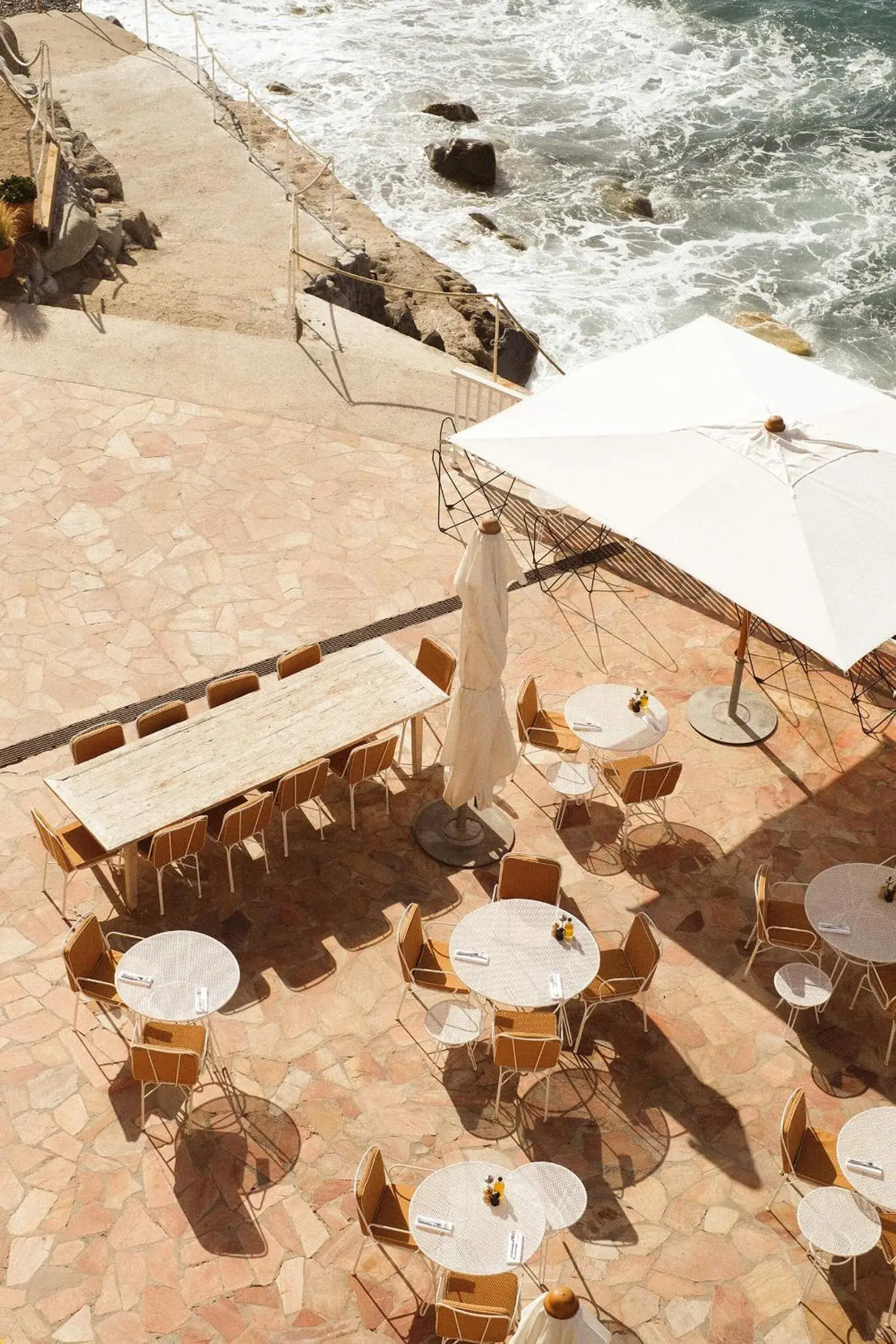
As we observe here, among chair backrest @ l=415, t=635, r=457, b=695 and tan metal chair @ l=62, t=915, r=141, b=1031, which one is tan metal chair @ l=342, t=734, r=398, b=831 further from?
tan metal chair @ l=62, t=915, r=141, b=1031

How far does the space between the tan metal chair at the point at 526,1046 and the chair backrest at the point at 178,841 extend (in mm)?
2568

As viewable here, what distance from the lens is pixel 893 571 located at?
9.80 metres

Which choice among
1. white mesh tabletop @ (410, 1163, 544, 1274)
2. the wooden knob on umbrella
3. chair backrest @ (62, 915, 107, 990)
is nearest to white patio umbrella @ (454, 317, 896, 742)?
white mesh tabletop @ (410, 1163, 544, 1274)

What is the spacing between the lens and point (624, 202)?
29031 mm

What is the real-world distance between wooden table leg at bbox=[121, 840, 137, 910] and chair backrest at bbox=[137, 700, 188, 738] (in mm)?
1069

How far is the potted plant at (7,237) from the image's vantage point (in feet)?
57.4

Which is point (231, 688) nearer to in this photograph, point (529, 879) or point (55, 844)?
point (55, 844)

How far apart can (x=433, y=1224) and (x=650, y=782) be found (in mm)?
4160

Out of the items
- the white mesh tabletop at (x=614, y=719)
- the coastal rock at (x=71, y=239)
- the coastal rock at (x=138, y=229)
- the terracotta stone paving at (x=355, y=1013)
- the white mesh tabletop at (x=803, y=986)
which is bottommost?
the terracotta stone paving at (x=355, y=1013)

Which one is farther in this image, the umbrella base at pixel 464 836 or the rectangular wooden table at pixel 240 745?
the umbrella base at pixel 464 836

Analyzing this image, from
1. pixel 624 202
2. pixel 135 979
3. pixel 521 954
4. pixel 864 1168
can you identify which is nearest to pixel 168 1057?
pixel 135 979

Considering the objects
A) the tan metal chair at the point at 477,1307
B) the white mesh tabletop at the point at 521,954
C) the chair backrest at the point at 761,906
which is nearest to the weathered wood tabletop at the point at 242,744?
the white mesh tabletop at the point at 521,954

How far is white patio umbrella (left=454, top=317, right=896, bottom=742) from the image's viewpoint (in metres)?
9.75

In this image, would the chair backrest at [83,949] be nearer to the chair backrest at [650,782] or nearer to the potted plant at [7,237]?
the chair backrest at [650,782]
